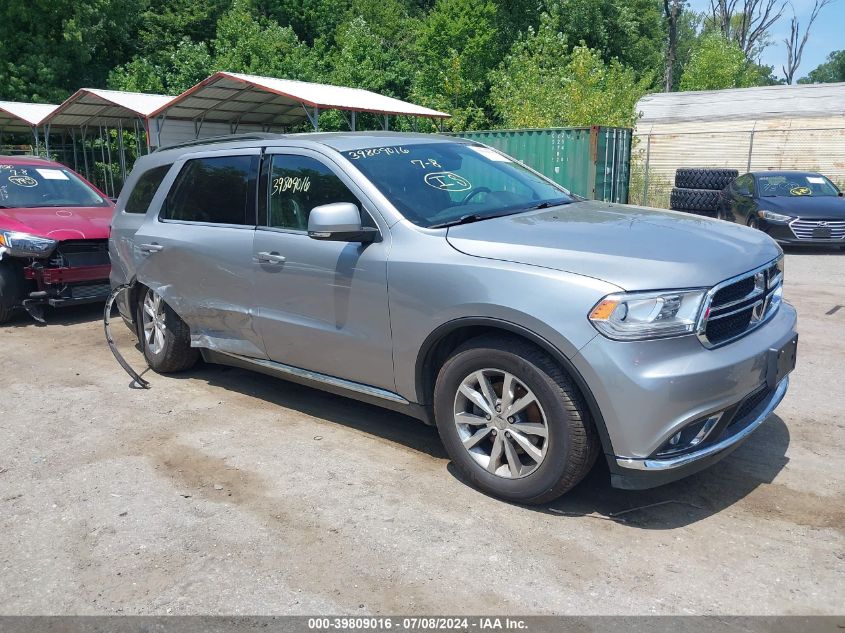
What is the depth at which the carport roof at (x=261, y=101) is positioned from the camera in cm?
1680

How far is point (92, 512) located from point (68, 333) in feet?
15.1

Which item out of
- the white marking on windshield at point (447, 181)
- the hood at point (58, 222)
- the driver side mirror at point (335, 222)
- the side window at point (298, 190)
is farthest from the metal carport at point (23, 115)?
the driver side mirror at point (335, 222)

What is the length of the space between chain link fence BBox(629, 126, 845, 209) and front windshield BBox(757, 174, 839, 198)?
23.9ft

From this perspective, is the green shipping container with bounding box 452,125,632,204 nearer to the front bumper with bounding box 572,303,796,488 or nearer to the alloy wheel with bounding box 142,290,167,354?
the alloy wheel with bounding box 142,290,167,354

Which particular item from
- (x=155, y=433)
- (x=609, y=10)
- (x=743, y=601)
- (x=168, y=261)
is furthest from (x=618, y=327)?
(x=609, y=10)

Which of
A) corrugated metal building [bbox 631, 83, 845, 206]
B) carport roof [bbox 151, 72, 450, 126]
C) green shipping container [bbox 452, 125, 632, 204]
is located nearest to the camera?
green shipping container [bbox 452, 125, 632, 204]

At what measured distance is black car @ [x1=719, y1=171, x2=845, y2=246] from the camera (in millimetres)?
12258

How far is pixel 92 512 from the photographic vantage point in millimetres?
3830

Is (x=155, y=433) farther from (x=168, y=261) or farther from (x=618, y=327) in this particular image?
(x=618, y=327)

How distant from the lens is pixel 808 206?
1257cm

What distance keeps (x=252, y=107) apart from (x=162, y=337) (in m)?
16.1

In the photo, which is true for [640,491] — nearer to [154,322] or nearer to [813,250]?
[154,322]

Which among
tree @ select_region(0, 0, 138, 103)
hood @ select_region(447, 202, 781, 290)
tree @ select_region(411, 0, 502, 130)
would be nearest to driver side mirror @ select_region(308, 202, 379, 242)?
hood @ select_region(447, 202, 781, 290)

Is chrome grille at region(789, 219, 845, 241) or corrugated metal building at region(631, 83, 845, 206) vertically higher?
corrugated metal building at region(631, 83, 845, 206)
